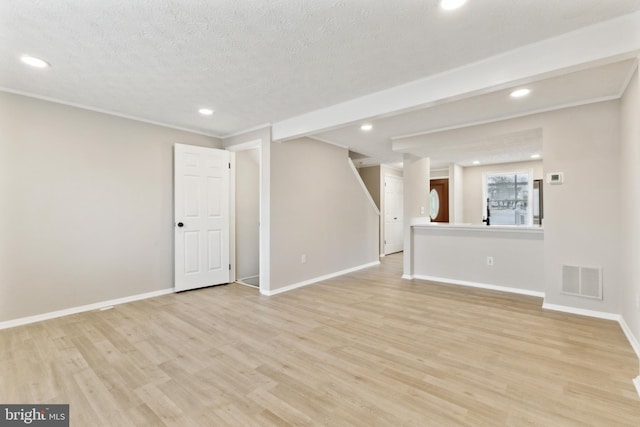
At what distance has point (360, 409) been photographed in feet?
5.68

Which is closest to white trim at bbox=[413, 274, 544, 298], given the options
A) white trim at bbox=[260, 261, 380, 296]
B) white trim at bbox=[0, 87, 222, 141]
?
white trim at bbox=[260, 261, 380, 296]

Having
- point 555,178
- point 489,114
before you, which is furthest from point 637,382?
point 489,114

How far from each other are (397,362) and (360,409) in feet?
2.10

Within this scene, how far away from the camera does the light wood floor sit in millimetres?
1703

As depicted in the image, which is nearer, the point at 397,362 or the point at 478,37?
the point at 478,37

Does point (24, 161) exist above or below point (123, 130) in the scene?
below

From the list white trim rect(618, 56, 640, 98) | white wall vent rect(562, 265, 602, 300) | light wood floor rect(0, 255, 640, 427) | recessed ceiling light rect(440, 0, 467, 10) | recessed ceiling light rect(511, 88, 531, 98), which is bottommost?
light wood floor rect(0, 255, 640, 427)

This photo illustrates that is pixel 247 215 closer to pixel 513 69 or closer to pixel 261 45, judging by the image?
pixel 261 45

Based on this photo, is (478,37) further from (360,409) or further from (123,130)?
(123,130)

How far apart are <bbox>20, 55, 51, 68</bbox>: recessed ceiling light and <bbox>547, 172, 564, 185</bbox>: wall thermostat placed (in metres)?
5.15

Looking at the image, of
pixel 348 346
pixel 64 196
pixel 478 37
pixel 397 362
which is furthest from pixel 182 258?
pixel 478 37

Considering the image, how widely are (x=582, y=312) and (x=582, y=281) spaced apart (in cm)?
35

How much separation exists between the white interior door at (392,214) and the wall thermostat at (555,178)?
14.0ft

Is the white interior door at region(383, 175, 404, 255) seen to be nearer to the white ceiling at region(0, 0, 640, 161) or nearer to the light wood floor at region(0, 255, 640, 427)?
the light wood floor at region(0, 255, 640, 427)
